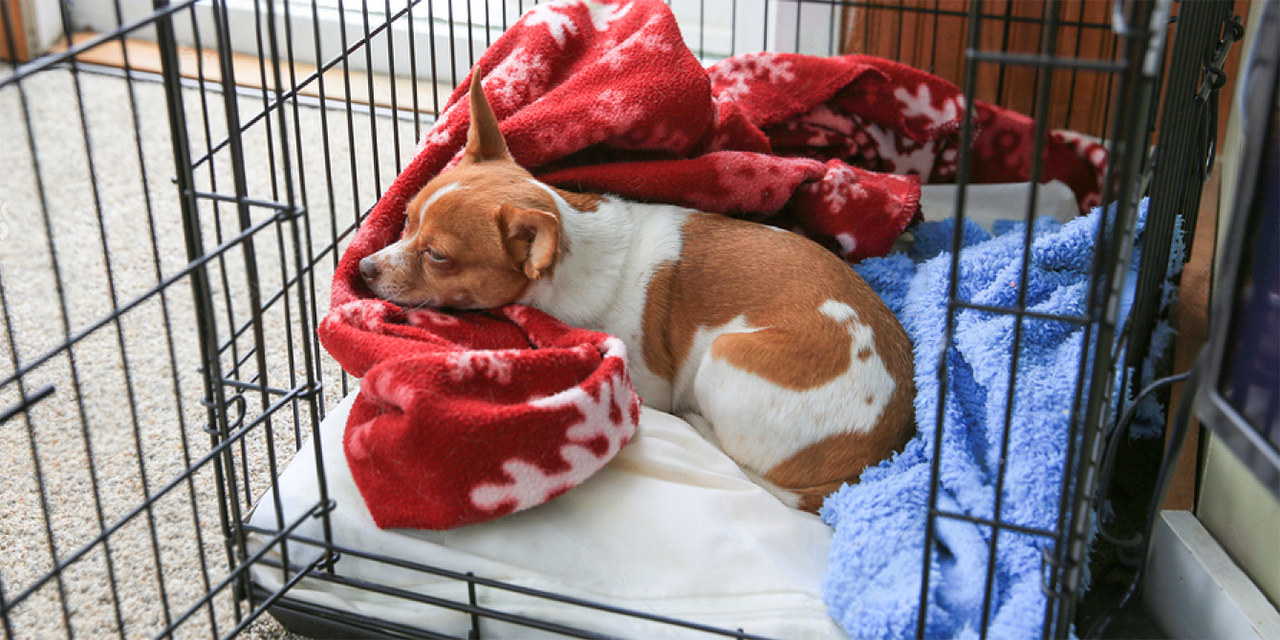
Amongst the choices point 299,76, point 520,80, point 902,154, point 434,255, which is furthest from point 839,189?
point 299,76

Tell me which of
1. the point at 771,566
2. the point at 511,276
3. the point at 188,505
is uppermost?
the point at 511,276

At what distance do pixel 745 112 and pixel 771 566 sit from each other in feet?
3.51

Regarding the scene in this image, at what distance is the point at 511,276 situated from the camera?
1.70 meters

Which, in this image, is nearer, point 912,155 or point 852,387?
point 852,387

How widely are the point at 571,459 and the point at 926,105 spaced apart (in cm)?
124

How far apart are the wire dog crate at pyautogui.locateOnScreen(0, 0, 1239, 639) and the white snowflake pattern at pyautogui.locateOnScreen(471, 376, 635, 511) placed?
0.38 ft

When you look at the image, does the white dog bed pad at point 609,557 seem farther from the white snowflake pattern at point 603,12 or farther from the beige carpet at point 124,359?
the white snowflake pattern at point 603,12

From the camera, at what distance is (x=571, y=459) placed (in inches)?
56.4

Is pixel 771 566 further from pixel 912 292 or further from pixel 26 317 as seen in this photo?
pixel 26 317

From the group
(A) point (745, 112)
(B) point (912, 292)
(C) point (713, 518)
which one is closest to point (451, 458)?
(C) point (713, 518)

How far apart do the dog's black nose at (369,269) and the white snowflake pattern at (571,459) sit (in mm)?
434

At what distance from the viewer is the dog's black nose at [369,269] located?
169 centimetres

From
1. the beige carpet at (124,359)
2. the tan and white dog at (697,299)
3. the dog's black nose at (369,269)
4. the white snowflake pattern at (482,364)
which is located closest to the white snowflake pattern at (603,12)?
the tan and white dog at (697,299)

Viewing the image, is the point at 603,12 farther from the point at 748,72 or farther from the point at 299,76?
the point at 299,76
